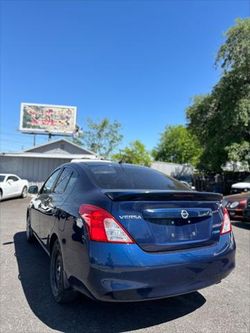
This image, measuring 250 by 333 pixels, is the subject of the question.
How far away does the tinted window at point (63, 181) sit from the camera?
434 cm

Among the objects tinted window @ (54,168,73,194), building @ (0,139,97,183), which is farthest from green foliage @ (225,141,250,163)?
tinted window @ (54,168,73,194)

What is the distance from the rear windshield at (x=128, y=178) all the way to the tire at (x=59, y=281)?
94cm

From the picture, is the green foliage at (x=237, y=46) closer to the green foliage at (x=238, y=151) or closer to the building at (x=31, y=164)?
the green foliage at (x=238, y=151)

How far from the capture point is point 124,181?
399 cm

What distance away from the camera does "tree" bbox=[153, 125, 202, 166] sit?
57031 mm

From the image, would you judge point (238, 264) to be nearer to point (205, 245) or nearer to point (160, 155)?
point (205, 245)

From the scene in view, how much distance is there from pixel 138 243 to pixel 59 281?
1.34m

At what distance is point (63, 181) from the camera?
456 centimetres

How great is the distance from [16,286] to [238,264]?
361 cm

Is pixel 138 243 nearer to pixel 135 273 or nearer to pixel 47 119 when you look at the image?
pixel 135 273

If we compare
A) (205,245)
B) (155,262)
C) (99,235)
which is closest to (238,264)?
(205,245)

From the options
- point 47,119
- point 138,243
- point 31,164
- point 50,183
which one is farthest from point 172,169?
point 138,243

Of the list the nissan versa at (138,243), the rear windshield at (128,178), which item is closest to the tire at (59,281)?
the nissan versa at (138,243)

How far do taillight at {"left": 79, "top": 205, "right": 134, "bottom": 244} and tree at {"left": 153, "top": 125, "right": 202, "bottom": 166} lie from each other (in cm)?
5335
